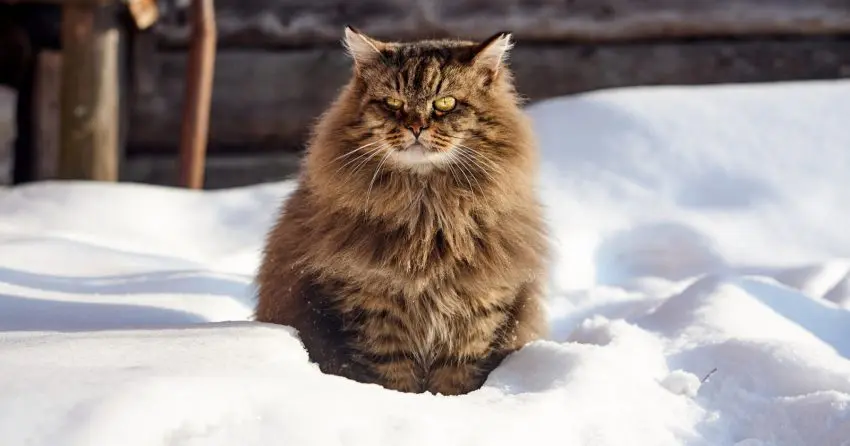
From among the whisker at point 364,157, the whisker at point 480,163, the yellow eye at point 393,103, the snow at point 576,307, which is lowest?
the snow at point 576,307

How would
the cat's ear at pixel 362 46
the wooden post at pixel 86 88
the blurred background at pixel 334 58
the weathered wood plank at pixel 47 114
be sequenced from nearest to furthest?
1. the cat's ear at pixel 362 46
2. the wooden post at pixel 86 88
3. the weathered wood plank at pixel 47 114
4. the blurred background at pixel 334 58

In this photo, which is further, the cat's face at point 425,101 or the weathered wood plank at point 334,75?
the weathered wood plank at point 334,75

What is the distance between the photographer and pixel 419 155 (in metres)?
1.93

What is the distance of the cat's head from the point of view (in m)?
1.93

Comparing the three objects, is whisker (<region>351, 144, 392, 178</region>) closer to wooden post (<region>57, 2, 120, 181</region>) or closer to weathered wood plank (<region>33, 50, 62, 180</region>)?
wooden post (<region>57, 2, 120, 181</region>)

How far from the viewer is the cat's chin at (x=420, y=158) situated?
1921 mm

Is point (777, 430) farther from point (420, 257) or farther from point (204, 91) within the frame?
point (204, 91)

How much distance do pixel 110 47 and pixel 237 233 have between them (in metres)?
1.10

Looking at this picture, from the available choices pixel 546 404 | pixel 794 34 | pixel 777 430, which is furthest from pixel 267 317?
pixel 794 34

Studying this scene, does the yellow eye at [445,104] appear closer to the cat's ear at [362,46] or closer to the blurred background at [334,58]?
the cat's ear at [362,46]

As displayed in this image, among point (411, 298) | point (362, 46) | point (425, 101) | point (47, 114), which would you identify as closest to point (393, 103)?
point (425, 101)

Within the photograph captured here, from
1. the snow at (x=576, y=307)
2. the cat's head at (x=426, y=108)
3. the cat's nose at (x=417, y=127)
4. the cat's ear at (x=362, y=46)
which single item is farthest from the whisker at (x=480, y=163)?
the snow at (x=576, y=307)

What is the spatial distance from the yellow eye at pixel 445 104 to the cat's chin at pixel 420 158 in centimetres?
10

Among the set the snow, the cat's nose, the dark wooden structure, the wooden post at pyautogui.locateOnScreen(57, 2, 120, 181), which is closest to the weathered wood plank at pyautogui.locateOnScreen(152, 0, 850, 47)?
the dark wooden structure
